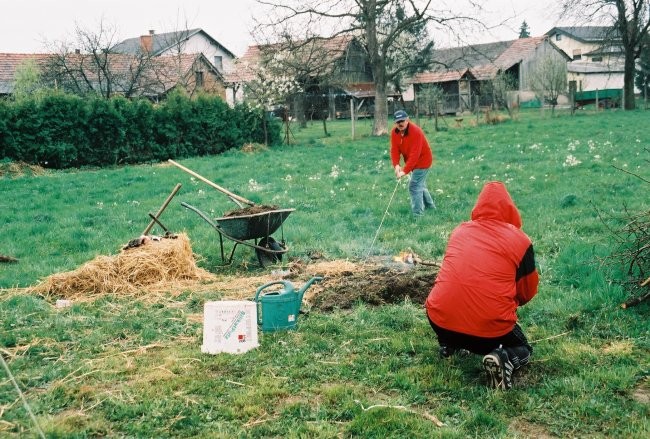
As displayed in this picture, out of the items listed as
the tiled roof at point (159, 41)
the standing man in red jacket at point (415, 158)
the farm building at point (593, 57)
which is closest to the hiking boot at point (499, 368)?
the standing man in red jacket at point (415, 158)

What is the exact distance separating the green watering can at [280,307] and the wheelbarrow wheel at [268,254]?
8.06ft

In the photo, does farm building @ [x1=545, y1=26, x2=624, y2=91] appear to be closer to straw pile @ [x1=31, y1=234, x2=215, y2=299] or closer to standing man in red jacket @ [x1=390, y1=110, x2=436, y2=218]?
standing man in red jacket @ [x1=390, y1=110, x2=436, y2=218]

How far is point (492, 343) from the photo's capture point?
4.32m

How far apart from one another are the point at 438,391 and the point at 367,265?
3.36 metres

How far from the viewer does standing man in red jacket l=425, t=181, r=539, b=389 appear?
422 cm

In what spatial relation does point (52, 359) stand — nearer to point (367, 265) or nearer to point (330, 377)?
point (330, 377)

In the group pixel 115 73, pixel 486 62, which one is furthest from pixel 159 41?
pixel 486 62

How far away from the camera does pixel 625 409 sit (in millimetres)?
3877

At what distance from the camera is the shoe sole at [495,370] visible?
4.13 metres

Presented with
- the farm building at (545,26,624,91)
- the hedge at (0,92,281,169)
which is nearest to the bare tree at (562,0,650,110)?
the farm building at (545,26,624,91)

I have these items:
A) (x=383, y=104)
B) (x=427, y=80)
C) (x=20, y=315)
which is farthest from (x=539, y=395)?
(x=427, y=80)

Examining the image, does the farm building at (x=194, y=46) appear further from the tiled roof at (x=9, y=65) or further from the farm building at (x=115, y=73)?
the tiled roof at (x=9, y=65)

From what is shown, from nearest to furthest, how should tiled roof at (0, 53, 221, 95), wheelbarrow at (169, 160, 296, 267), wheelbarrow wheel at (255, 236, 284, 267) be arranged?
wheelbarrow at (169, 160, 296, 267)
wheelbarrow wheel at (255, 236, 284, 267)
tiled roof at (0, 53, 221, 95)

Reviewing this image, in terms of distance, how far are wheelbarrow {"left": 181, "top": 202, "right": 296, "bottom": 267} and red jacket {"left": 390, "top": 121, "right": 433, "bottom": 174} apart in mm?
2933
